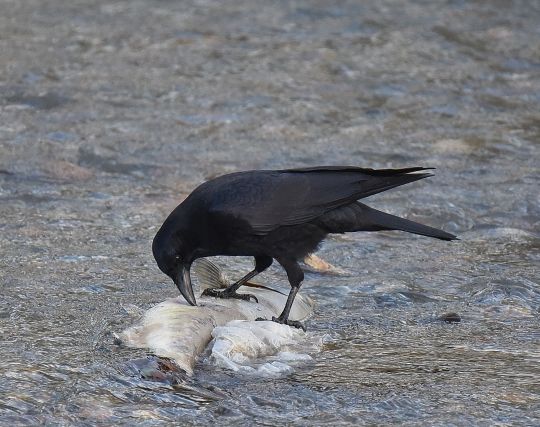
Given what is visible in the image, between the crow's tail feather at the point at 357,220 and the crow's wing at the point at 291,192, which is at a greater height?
the crow's wing at the point at 291,192

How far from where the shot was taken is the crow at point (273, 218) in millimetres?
5230

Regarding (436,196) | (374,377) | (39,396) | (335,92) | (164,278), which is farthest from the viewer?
(335,92)

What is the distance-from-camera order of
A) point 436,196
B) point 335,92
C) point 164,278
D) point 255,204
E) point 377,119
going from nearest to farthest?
point 255,204, point 164,278, point 436,196, point 377,119, point 335,92

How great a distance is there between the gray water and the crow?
31cm

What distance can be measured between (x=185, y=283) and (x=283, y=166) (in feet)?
9.49

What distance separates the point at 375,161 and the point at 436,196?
0.83 meters

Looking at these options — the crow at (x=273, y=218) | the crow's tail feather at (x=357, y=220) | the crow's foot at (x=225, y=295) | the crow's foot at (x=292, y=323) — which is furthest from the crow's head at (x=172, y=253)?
the crow's tail feather at (x=357, y=220)

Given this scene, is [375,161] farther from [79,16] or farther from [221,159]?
[79,16]

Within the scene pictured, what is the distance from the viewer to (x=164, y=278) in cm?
587

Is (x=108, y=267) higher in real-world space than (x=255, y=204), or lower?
lower

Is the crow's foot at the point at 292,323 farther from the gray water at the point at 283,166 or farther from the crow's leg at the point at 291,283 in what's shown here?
the gray water at the point at 283,166

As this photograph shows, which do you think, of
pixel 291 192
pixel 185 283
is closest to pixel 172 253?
pixel 185 283

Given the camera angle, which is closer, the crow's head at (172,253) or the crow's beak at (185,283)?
the crow's beak at (185,283)

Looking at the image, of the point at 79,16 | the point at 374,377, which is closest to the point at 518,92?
the point at 79,16
